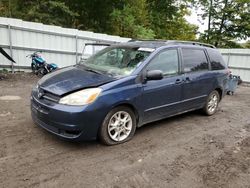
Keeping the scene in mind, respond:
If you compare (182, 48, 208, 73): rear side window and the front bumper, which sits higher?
(182, 48, 208, 73): rear side window

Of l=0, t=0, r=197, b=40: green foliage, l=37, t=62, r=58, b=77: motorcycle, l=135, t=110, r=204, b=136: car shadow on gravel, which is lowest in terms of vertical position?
l=135, t=110, r=204, b=136: car shadow on gravel

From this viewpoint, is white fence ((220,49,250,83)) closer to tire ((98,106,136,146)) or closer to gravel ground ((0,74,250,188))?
gravel ground ((0,74,250,188))

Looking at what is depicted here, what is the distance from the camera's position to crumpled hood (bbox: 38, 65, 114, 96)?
3.84 meters

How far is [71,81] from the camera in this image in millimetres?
4055

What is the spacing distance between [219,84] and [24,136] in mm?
4655

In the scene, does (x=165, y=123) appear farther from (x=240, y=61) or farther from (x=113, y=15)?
(x=113, y=15)

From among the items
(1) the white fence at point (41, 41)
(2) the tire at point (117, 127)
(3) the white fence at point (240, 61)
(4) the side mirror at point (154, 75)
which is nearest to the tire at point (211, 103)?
(4) the side mirror at point (154, 75)

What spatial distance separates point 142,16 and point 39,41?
14479mm

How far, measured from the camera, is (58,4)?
1538 cm

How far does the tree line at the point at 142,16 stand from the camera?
52.1ft

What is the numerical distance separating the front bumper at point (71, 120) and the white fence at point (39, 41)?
7059mm

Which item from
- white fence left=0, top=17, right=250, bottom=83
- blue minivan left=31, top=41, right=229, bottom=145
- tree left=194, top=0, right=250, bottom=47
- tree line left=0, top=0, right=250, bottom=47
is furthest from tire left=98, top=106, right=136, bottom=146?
tree left=194, top=0, right=250, bottom=47

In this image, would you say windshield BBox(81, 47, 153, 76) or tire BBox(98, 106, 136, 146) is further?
windshield BBox(81, 47, 153, 76)

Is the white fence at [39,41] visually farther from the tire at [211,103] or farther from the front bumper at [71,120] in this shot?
the tire at [211,103]
